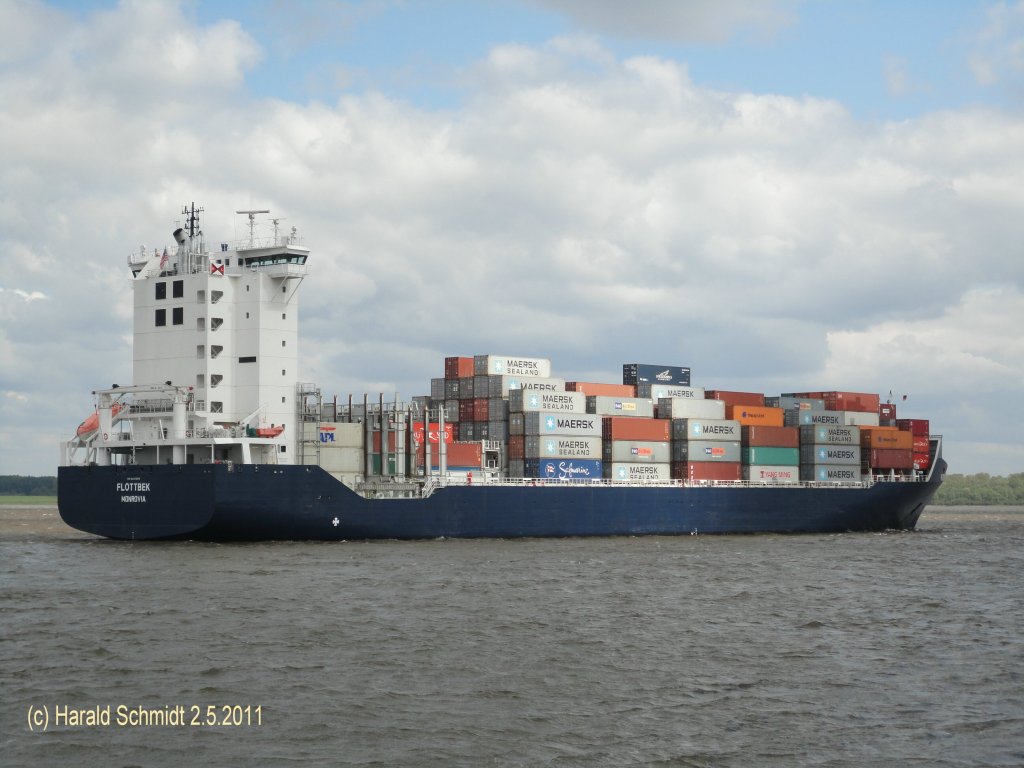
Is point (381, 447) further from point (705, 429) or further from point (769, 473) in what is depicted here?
point (769, 473)

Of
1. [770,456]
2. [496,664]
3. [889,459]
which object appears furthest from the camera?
[889,459]

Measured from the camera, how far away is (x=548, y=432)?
4938cm

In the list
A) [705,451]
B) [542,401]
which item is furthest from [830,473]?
[542,401]

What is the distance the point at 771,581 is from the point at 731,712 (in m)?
17.6

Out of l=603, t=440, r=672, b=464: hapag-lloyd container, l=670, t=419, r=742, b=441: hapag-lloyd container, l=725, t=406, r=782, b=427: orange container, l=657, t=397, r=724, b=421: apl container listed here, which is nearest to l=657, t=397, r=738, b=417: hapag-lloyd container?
l=657, t=397, r=724, b=421: apl container

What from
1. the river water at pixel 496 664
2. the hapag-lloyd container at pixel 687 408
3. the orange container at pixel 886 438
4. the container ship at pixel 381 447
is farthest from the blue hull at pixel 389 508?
the hapag-lloyd container at pixel 687 408

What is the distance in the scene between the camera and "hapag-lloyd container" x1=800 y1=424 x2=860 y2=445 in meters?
58.7

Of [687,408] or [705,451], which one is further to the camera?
[687,408]

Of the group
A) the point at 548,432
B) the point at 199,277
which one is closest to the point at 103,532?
the point at 199,277

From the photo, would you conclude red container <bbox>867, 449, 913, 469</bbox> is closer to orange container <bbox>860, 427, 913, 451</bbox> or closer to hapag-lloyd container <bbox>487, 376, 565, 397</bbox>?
orange container <bbox>860, 427, 913, 451</bbox>

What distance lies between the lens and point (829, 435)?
59.1 meters

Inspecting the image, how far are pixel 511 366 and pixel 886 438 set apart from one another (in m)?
23.1

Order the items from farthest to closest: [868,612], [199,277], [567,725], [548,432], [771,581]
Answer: [548,432], [199,277], [771,581], [868,612], [567,725]

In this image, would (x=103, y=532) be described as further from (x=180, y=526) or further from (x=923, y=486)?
(x=923, y=486)
